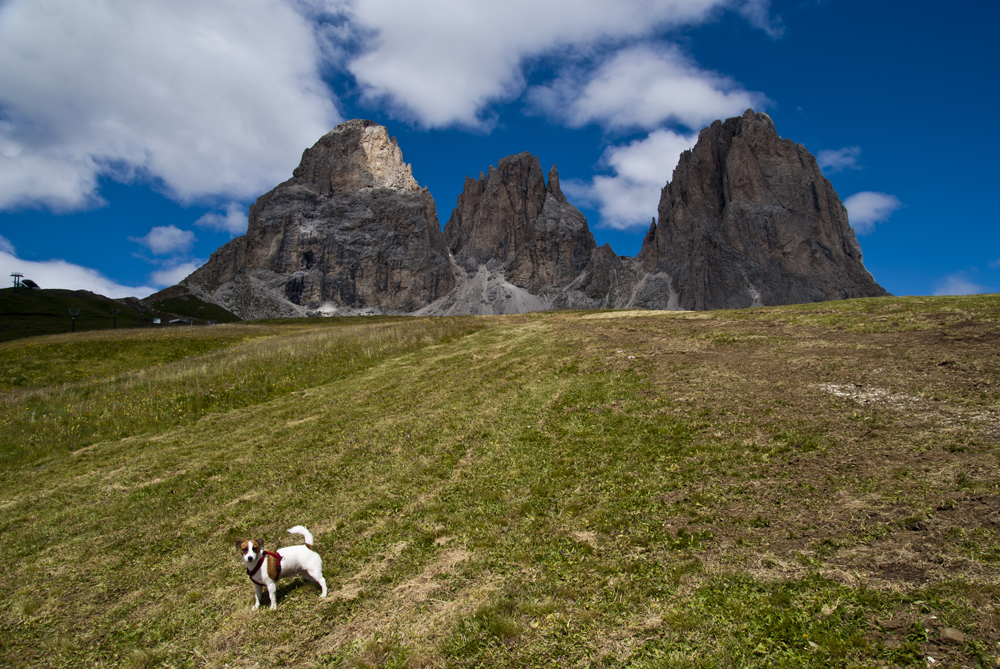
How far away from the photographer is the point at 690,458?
42.7 feet

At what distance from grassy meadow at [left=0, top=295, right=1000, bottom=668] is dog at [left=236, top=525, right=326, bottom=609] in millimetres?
471

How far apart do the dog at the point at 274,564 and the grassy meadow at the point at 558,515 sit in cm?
47

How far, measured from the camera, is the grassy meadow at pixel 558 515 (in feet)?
24.8

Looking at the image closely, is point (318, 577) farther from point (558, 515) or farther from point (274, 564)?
point (558, 515)

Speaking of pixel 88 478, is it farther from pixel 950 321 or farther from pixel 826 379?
pixel 950 321

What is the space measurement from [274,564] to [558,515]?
6092mm

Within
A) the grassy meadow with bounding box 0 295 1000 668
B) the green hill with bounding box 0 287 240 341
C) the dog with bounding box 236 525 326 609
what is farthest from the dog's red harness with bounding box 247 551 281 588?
the green hill with bounding box 0 287 240 341

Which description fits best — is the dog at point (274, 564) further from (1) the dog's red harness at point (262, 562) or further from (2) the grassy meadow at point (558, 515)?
(2) the grassy meadow at point (558, 515)

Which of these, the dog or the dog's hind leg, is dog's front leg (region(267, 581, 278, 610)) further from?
the dog's hind leg

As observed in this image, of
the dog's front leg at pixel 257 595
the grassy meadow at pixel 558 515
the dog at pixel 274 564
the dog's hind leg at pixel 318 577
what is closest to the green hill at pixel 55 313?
the grassy meadow at pixel 558 515

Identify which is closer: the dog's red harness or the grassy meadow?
the grassy meadow

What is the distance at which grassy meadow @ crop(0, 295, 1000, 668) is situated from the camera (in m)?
7.56

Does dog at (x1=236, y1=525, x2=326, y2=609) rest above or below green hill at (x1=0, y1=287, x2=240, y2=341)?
below

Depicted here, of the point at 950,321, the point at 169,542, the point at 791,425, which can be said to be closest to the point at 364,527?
the point at 169,542
